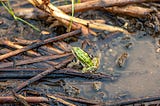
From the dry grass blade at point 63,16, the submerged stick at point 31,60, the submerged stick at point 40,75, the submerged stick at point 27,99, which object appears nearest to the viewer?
the submerged stick at point 27,99

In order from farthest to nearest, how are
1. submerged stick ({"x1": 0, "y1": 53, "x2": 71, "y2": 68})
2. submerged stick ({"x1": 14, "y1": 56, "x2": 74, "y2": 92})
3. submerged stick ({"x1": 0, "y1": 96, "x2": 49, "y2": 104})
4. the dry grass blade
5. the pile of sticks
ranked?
the dry grass blade < submerged stick ({"x1": 0, "y1": 53, "x2": 71, "y2": 68}) < the pile of sticks < submerged stick ({"x1": 14, "y1": 56, "x2": 74, "y2": 92}) < submerged stick ({"x1": 0, "y1": 96, "x2": 49, "y2": 104})

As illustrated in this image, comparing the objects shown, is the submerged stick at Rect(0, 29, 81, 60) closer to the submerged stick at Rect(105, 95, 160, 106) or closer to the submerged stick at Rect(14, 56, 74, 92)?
the submerged stick at Rect(14, 56, 74, 92)

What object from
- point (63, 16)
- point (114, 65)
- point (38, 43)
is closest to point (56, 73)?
point (38, 43)

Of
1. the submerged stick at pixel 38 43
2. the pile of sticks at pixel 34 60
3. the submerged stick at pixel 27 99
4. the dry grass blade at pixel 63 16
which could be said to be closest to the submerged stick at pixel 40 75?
the pile of sticks at pixel 34 60

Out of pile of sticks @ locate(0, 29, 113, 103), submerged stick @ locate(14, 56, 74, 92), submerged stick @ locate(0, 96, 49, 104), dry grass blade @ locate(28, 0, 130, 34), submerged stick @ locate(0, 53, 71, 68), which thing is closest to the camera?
submerged stick @ locate(0, 96, 49, 104)

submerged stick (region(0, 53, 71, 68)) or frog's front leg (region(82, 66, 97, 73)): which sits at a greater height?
submerged stick (region(0, 53, 71, 68))

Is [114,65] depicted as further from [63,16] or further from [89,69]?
[63,16]

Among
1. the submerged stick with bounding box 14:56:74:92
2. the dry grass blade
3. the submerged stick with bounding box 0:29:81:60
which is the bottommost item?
the submerged stick with bounding box 14:56:74:92

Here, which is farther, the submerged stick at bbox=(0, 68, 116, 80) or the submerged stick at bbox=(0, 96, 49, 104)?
the submerged stick at bbox=(0, 68, 116, 80)

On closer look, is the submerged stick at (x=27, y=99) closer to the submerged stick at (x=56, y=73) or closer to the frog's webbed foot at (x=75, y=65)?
the submerged stick at (x=56, y=73)

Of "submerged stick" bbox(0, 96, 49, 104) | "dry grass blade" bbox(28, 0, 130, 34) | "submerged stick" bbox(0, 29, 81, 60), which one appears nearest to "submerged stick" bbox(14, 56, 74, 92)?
"submerged stick" bbox(0, 96, 49, 104)
